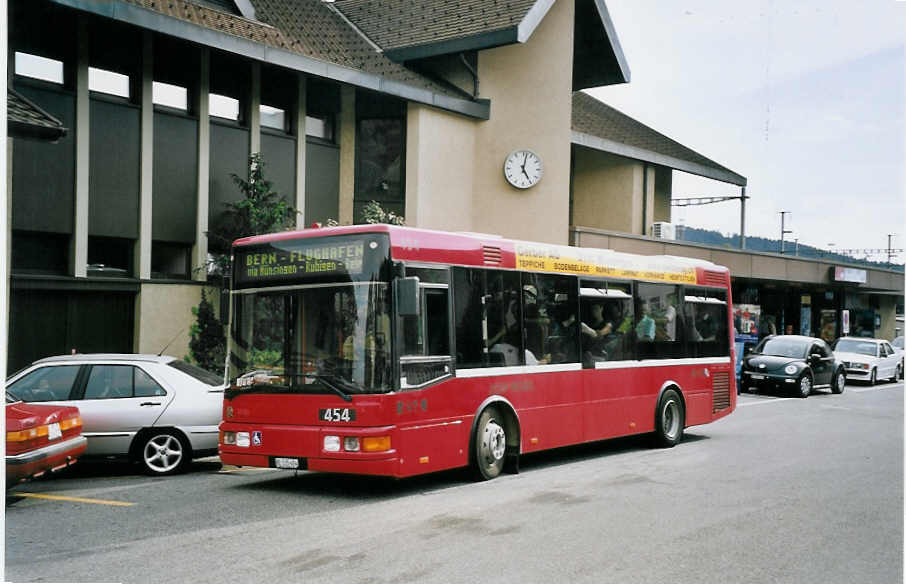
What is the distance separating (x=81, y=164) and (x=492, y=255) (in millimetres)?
9104

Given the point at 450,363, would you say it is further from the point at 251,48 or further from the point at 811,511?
the point at 251,48

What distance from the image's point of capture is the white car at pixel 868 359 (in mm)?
32812

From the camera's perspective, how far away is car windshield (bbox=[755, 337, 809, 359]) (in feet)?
89.8

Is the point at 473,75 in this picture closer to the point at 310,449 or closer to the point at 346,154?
the point at 346,154

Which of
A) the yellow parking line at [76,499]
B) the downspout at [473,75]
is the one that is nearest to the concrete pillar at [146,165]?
the yellow parking line at [76,499]

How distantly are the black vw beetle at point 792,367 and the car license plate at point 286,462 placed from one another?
65.0 ft

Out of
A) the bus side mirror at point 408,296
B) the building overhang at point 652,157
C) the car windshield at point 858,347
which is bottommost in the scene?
the car windshield at point 858,347

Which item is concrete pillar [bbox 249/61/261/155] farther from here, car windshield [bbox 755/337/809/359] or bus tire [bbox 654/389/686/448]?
car windshield [bbox 755/337/809/359]

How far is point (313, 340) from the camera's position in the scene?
9.73 metres

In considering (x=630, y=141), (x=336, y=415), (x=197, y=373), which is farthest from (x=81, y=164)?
(x=630, y=141)

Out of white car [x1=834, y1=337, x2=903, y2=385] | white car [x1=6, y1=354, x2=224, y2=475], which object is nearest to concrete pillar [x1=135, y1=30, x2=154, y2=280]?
white car [x1=6, y1=354, x2=224, y2=475]

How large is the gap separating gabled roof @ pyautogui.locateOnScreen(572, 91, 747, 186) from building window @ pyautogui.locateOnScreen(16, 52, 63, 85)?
15.7m

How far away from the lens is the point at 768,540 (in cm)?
775

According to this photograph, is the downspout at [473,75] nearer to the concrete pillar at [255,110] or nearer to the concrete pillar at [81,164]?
the concrete pillar at [255,110]
